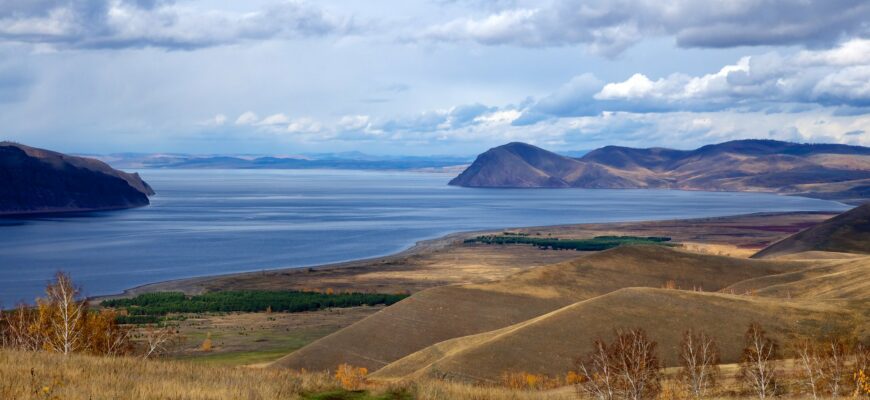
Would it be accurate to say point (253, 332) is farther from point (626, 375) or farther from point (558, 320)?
point (626, 375)

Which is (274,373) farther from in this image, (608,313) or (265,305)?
(265,305)

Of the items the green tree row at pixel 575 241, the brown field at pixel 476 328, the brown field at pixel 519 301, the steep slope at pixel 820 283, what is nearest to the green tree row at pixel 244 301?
the brown field at pixel 476 328

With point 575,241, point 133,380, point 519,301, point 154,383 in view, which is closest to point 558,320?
point 519,301

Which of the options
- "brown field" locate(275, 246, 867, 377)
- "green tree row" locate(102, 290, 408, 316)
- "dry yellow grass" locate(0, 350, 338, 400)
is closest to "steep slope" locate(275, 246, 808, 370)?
"brown field" locate(275, 246, 867, 377)

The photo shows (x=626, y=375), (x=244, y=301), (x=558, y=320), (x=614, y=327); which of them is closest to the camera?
(x=626, y=375)

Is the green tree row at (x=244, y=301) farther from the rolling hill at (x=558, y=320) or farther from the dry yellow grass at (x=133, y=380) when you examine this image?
the dry yellow grass at (x=133, y=380)

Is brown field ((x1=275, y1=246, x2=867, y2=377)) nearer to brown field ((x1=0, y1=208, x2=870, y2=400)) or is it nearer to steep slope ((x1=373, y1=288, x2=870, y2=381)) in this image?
brown field ((x1=0, y1=208, x2=870, y2=400))

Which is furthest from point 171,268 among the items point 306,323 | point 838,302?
point 838,302
